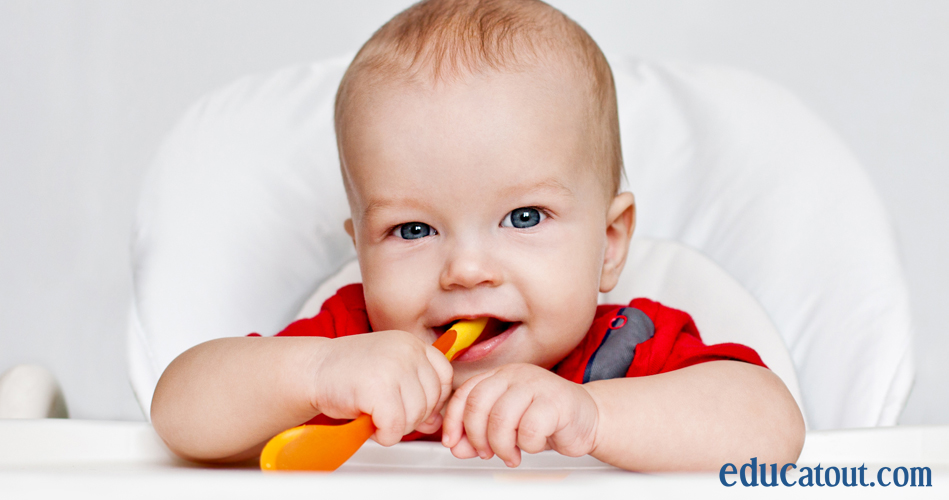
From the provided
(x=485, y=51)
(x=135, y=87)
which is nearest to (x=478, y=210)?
(x=485, y=51)

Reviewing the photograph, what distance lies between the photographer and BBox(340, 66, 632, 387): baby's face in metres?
0.74

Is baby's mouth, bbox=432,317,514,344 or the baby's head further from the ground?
the baby's head

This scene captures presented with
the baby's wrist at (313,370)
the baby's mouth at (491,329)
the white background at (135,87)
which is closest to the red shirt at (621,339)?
the baby's mouth at (491,329)

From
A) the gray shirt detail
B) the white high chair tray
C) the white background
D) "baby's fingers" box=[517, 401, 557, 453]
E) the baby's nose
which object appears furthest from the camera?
the white background

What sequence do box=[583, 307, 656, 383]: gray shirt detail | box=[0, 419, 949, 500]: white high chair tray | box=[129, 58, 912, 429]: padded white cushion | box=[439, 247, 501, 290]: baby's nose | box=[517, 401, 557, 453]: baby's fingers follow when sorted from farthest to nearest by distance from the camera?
box=[129, 58, 912, 429]: padded white cushion → box=[583, 307, 656, 383]: gray shirt detail → box=[439, 247, 501, 290]: baby's nose → box=[517, 401, 557, 453]: baby's fingers → box=[0, 419, 949, 500]: white high chair tray

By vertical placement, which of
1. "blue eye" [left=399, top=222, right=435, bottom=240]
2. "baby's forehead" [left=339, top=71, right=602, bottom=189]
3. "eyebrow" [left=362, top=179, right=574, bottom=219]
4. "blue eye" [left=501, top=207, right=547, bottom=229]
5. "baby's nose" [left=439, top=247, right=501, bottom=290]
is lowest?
"baby's nose" [left=439, top=247, right=501, bottom=290]

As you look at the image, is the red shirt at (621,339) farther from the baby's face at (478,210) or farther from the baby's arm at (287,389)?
the baby's arm at (287,389)

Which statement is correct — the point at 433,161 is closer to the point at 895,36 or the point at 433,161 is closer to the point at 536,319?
the point at 536,319

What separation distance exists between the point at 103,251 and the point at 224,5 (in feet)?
1.95

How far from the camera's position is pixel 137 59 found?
178 cm

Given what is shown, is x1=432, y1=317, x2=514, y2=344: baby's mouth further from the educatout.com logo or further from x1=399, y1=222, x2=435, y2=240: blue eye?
the educatout.com logo

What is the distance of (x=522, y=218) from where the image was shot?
0.78 meters

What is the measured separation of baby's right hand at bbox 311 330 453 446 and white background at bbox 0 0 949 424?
4.24 feet

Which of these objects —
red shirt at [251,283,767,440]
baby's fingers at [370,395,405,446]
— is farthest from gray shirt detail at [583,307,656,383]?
baby's fingers at [370,395,405,446]
